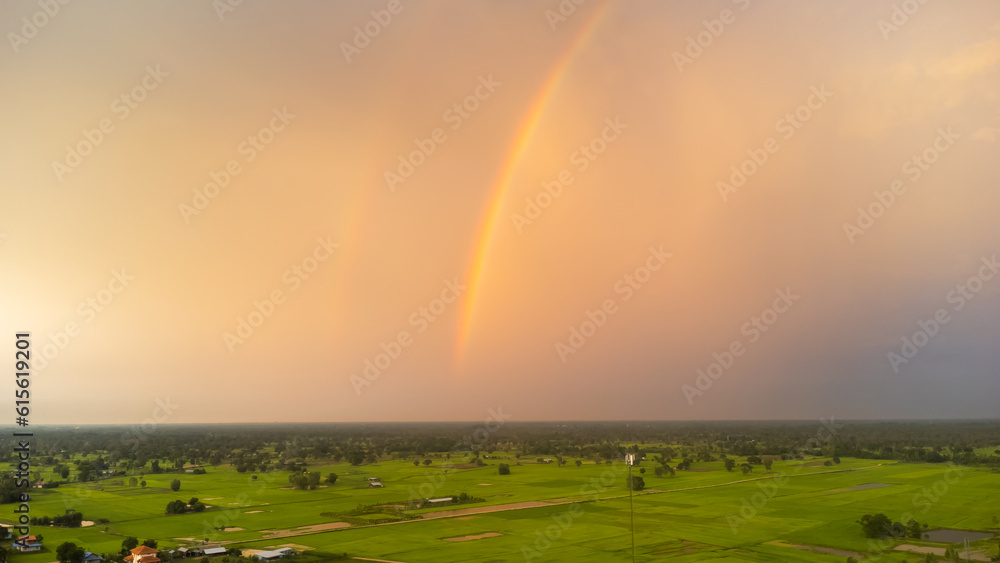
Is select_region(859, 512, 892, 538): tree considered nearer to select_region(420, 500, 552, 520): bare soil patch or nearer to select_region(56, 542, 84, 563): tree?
select_region(420, 500, 552, 520): bare soil patch

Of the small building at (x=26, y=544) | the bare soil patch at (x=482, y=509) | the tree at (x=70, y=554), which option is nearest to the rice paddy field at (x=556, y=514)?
the bare soil patch at (x=482, y=509)

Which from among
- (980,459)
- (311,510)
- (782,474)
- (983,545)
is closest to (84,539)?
(311,510)

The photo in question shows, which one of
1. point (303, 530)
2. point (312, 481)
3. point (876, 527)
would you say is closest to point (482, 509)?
point (303, 530)

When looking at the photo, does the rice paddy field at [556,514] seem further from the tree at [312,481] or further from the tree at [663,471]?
the tree at [312,481]

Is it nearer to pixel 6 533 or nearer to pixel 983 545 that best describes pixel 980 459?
pixel 983 545

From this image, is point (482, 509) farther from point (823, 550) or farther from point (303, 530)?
point (823, 550)

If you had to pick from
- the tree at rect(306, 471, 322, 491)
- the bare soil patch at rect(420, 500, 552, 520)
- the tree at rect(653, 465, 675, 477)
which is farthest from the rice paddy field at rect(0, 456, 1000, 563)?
the tree at rect(306, 471, 322, 491)

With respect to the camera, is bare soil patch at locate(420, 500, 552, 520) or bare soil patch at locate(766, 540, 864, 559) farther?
bare soil patch at locate(420, 500, 552, 520)
